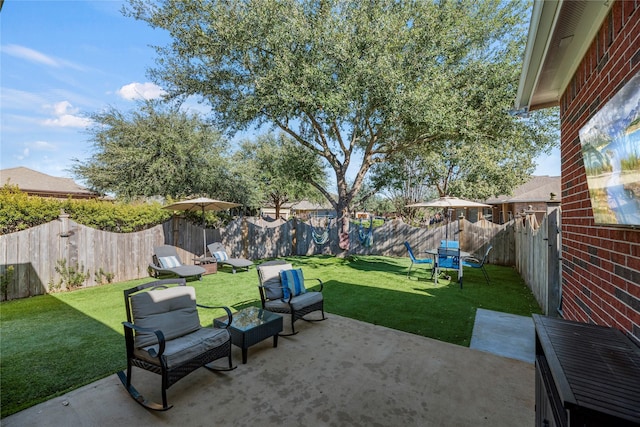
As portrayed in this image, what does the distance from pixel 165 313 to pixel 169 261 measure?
533cm

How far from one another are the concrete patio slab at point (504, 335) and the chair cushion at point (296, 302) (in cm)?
230

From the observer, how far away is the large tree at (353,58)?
775 cm

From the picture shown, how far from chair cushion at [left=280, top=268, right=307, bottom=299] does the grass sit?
0.87m

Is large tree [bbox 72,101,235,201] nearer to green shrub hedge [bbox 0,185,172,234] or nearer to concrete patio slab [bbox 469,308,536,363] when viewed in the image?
green shrub hedge [bbox 0,185,172,234]

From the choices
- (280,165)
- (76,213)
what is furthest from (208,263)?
(280,165)

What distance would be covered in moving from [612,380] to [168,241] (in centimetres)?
981

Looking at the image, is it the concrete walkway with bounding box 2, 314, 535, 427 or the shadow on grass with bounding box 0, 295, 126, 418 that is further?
the shadow on grass with bounding box 0, 295, 126, 418

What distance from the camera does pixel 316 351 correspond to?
3.64 meters

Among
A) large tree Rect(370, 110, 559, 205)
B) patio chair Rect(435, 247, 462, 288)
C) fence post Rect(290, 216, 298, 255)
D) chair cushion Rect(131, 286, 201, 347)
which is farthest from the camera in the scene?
fence post Rect(290, 216, 298, 255)

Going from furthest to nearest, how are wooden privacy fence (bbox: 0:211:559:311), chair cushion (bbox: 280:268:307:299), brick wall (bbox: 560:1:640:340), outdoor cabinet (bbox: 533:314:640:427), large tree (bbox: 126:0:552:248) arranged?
large tree (bbox: 126:0:552:248) → wooden privacy fence (bbox: 0:211:559:311) → chair cushion (bbox: 280:268:307:299) → brick wall (bbox: 560:1:640:340) → outdoor cabinet (bbox: 533:314:640:427)

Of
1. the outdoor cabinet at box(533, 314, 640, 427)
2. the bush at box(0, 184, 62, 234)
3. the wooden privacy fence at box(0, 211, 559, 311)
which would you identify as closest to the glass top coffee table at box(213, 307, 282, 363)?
the outdoor cabinet at box(533, 314, 640, 427)

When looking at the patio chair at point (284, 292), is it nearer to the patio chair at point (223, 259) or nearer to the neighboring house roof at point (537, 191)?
the patio chair at point (223, 259)

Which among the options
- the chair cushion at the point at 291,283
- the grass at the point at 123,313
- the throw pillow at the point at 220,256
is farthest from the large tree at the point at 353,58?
the chair cushion at the point at 291,283

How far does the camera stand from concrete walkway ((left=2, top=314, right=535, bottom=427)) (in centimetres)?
241
